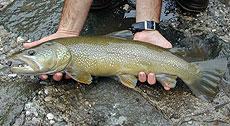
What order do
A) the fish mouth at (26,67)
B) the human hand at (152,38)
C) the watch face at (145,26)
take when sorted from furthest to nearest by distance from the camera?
the watch face at (145,26), the human hand at (152,38), the fish mouth at (26,67)

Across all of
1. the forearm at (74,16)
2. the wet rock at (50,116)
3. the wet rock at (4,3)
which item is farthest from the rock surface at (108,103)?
the wet rock at (4,3)

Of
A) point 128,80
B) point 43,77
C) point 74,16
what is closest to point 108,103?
point 128,80

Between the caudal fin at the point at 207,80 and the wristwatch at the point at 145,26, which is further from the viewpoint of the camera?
the wristwatch at the point at 145,26

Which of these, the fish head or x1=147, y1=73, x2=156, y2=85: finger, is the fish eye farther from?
x1=147, y1=73, x2=156, y2=85: finger

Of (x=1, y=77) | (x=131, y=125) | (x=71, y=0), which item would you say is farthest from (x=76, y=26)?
(x=131, y=125)

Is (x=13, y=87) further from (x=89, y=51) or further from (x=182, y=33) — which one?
(x=182, y=33)

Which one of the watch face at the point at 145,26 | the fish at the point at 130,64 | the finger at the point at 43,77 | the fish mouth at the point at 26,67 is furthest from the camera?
the watch face at the point at 145,26

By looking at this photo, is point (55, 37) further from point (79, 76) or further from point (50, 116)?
point (50, 116)

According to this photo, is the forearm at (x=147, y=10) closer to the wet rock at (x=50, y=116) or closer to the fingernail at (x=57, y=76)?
the fingernail at (x=57, y=76)
